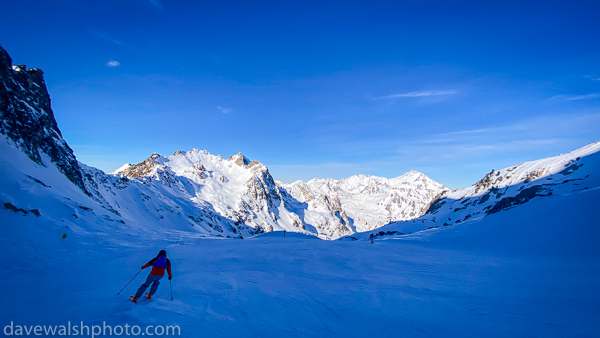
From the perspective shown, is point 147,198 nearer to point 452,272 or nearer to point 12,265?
point 12,265

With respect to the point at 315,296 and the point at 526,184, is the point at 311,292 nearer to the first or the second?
the point at 315,296

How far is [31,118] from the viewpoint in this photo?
44.1m

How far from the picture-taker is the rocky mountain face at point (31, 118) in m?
38.0

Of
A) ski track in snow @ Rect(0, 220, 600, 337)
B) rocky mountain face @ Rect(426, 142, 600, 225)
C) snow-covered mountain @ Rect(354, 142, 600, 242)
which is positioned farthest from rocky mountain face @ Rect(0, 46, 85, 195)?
rocky mountain face @ Rect(426, 142, 600, 225)

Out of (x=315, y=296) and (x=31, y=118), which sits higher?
(x=31, y=118)

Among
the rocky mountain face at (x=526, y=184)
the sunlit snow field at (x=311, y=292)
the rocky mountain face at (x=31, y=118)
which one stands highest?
the rocky mountain face at (x=31, y=118)

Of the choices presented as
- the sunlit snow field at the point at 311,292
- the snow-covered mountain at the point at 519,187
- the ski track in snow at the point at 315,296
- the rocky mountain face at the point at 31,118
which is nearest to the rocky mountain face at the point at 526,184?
the snow-covered mountain at the point at 519,187

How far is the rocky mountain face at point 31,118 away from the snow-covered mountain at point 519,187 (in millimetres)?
61256

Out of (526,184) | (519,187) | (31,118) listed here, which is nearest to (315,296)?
(31,118)

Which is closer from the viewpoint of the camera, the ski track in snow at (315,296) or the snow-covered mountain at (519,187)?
the ski track in snow at (315,296)

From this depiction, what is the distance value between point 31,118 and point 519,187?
12861cm

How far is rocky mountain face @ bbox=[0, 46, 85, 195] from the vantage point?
125 feet

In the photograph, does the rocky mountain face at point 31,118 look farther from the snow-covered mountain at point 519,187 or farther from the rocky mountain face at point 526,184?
the rocky mountain face at point 526,184

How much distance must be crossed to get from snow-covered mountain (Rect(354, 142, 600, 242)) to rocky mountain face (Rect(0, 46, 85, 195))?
201 ft
